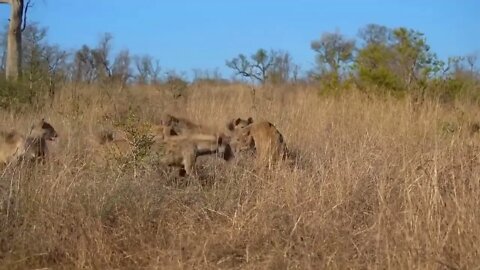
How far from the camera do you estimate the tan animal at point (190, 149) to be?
8044mm

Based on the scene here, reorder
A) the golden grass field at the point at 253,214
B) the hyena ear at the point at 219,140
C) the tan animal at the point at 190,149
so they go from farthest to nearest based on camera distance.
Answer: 1. the hyena ear at the point at 219,140
2. the tan animal at the point at 190,149
3. the golden grass field at the point at 253,214

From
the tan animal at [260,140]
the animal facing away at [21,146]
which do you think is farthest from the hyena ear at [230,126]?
the animal facing away at [21,146]

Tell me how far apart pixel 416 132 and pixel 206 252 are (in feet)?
18.0

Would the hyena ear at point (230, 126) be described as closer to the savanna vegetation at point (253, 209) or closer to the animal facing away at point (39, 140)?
the savanna vegetation at point (253, 209)

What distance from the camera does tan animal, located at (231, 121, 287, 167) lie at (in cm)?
811

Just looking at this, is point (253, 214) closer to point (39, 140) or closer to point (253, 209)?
point (253, 209)

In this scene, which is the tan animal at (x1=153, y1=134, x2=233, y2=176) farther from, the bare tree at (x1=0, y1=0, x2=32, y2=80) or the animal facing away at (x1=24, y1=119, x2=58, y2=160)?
the bare tree at (x1=0, y1=0, x2=32, y2=80)

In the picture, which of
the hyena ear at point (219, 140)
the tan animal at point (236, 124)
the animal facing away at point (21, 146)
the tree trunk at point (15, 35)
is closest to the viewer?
the animal facing away at point (21, 146)

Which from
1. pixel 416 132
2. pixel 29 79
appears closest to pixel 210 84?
pixel 29 79

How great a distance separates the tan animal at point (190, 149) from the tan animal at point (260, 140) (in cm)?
24

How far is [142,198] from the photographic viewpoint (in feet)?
18.1

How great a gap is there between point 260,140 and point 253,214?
348cm

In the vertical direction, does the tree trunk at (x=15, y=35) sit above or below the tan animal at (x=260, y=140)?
above

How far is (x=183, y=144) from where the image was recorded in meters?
8.43
